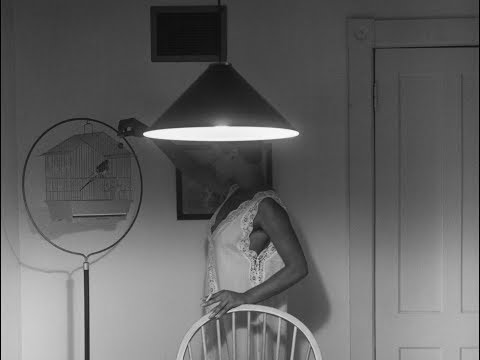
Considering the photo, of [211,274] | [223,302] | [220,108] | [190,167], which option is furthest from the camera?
[190,167]

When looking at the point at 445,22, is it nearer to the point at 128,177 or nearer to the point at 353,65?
the point at 353,65

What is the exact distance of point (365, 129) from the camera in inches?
101

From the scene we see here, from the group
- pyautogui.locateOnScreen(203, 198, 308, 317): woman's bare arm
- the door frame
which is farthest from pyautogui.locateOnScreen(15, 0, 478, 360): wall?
pyautogui.locateOnScreen(203, 198, 308, 317): woman's bare arm

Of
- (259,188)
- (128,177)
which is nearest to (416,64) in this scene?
(259,188)

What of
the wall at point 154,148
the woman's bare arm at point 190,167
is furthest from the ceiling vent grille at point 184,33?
the woman's bare arm at point 190,167

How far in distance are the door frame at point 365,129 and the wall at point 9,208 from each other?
1435mm

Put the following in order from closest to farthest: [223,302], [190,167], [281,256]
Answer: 1. [223,302]
2. [281,256]
3. [190,167]

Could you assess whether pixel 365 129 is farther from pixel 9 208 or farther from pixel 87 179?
pixel 9 208

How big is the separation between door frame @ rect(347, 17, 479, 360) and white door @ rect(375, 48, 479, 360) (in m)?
0.04

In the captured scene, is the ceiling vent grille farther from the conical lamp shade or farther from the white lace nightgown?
the conical lamp shade

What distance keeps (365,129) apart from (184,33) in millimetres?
883

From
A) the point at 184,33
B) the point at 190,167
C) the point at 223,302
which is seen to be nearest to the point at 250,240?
the point at 223,302

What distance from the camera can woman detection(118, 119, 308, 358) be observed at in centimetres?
204

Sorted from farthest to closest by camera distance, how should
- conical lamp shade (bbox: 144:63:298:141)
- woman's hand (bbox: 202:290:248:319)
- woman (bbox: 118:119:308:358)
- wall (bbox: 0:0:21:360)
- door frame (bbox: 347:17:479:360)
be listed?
1. door frame (bbox: 347:17:479:360)
2. wall (bbox: 0:0:21:360)
3. woman (bbox: 118:119:308:358)
4. woman's hand (bbox: 202:290:248:319)
5. conical lamp shade (bbox: 144:63:298:141)
